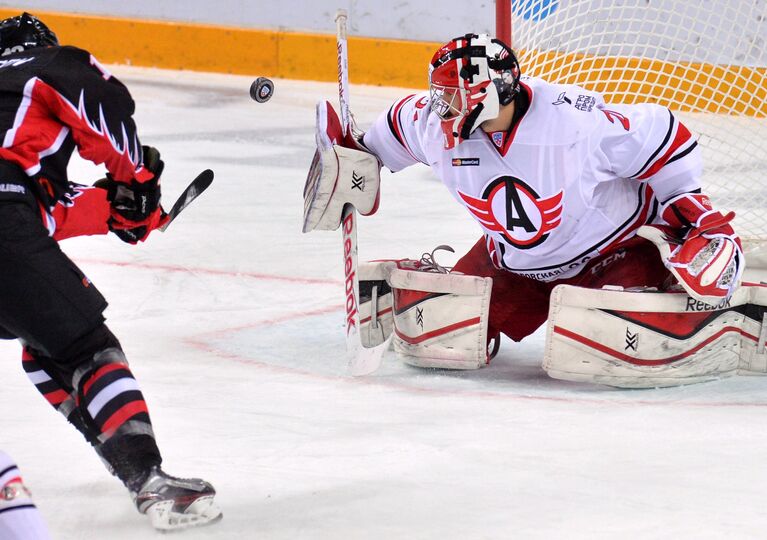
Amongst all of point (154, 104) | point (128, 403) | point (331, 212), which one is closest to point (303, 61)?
point (154, 104)

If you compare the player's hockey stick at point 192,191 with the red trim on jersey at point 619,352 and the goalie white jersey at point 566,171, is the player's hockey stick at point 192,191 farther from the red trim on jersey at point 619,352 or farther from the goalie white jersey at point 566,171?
the red trim on jersey at point 619,352

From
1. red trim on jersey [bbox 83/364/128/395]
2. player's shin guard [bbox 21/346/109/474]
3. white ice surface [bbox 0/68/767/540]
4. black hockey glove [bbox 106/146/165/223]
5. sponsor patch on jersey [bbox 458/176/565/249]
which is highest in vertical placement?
black hockey glove [bbox 106/146/165/223]

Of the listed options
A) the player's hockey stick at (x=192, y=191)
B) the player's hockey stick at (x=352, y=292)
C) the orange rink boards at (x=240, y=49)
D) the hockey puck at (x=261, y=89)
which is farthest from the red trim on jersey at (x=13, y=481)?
the orange rink boards at (x=240, y=49)

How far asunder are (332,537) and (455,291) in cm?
122

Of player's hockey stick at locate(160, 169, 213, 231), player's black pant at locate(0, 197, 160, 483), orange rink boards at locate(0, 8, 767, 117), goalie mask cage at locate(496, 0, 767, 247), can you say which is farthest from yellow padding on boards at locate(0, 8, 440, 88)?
player's black pant at locate(0, 197, 160, 483)

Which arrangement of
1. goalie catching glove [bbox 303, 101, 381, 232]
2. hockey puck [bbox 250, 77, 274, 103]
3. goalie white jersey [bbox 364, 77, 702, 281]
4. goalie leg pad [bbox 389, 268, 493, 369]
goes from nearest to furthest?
hockey puck [bbox 250, 77, 274, 103] → goalie white jersey [bbox 364, 77, 702, 281] → goalie leg pad [bbox 389, 268, 493, 369] → goalie catching glove [bbox 303, 101, 381, 232]

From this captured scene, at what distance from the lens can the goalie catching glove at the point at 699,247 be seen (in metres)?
3.17

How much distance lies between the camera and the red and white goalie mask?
3195 mm

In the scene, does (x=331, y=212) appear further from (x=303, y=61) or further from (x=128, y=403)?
(x=303, y=61)

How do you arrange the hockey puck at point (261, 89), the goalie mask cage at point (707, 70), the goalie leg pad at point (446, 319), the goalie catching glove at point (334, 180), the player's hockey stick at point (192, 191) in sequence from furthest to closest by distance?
the goalie mask cage at point (707, 70) < the goalie catching glove at point (334, 180) < the goalie leg pad at point (446, 319) < the hockey puck at point (261, 89) < the player's hockey stick at point (192, 191)

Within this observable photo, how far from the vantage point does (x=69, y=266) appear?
2.23 m

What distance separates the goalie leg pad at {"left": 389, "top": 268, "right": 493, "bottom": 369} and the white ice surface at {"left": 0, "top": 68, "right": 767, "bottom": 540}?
2.3 inches

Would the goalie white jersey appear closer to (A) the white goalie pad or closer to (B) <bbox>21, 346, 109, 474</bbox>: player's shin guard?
(A) the white goalie pad

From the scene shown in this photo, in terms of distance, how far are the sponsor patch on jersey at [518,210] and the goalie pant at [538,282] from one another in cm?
22
